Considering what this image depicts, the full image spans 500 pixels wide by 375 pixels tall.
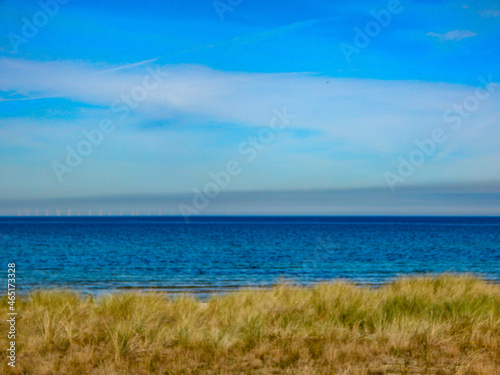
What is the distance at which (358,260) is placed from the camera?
42500mm

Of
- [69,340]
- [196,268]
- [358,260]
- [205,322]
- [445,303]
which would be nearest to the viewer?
[69,340]

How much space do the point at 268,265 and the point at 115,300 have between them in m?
27.8

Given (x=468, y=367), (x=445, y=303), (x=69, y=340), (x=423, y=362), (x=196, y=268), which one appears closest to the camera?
(x=468, y=367)

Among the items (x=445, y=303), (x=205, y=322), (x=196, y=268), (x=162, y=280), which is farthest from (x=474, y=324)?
(x=196, y=268)

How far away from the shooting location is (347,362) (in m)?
7.29

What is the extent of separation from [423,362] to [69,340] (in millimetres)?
6118

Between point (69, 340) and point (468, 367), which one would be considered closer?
point (468, 367)

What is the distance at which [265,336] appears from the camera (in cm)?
863

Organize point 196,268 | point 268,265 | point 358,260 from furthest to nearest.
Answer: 1. point 358,260
2. point 268,265
3. point 196,268

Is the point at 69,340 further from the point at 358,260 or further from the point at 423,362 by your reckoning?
the point at 358,260

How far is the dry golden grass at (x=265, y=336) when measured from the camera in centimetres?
712

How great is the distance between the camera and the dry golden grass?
23.4 ft

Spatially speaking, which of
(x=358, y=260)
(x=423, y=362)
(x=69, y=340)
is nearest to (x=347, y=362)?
(x=423, y=362)

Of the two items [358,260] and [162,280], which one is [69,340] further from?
[358,260]
